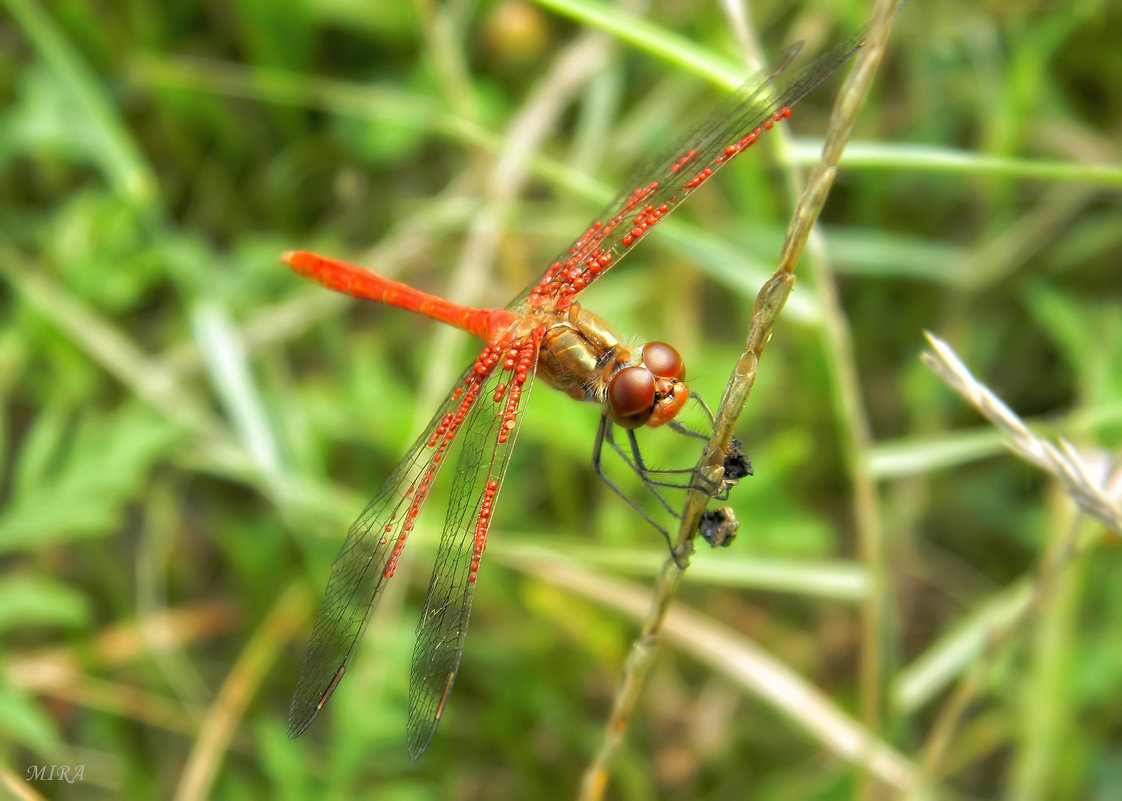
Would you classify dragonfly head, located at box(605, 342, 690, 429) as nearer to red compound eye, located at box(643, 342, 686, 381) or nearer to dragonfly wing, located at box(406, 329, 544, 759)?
red compound eye, located at box(643, 342, 686, 381)

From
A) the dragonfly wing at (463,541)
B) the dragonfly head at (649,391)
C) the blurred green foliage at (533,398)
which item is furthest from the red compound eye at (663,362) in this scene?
the blurred green foliage at (533,398)

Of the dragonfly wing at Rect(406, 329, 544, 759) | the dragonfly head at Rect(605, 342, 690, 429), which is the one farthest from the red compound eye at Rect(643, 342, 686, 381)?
the dragonfly wing at Rect(406, 329, 544, 759)

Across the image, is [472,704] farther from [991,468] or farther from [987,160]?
[987,160]

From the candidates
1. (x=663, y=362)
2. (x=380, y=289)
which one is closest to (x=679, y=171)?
(x=663, y=362)

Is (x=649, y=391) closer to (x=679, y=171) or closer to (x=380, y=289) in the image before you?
(x=679, y=171)

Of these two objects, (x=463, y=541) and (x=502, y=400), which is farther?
(x=502, y=400)

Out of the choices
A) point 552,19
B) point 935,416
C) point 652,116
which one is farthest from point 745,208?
point 552,19

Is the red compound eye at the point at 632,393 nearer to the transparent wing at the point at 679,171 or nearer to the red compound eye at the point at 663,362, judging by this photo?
the red compound eye at the point at 663,362
